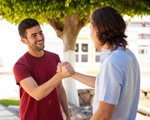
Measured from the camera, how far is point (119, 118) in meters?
1.59

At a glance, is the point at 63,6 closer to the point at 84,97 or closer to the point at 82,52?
the point at 84,97

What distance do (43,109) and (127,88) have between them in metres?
1.21

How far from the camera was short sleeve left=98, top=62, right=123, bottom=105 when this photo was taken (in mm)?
1479

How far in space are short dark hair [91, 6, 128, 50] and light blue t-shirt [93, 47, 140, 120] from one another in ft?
0.25

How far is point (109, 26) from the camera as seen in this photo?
160 centimetres

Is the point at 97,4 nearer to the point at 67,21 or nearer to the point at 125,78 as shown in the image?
the point at 67,21

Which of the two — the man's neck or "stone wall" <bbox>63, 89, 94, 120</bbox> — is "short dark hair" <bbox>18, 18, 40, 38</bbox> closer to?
the man's neck

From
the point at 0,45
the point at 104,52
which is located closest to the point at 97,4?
the point at 104,52

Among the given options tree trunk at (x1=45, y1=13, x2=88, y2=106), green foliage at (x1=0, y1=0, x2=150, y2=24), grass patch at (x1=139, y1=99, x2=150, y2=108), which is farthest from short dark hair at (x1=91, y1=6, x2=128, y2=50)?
grass patch at (x1=139, y1=99, x2=150, y2=108)

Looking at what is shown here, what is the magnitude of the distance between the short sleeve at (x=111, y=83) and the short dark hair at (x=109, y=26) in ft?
0.62

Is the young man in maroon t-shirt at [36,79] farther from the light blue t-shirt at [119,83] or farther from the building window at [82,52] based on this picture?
the building window at [82,52]

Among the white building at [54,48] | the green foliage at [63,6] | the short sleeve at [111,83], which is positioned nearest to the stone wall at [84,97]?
the green foliage at [63,6]

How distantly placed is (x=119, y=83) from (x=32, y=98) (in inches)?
48.8

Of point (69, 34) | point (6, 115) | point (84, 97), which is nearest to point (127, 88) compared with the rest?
point (6, 115)
